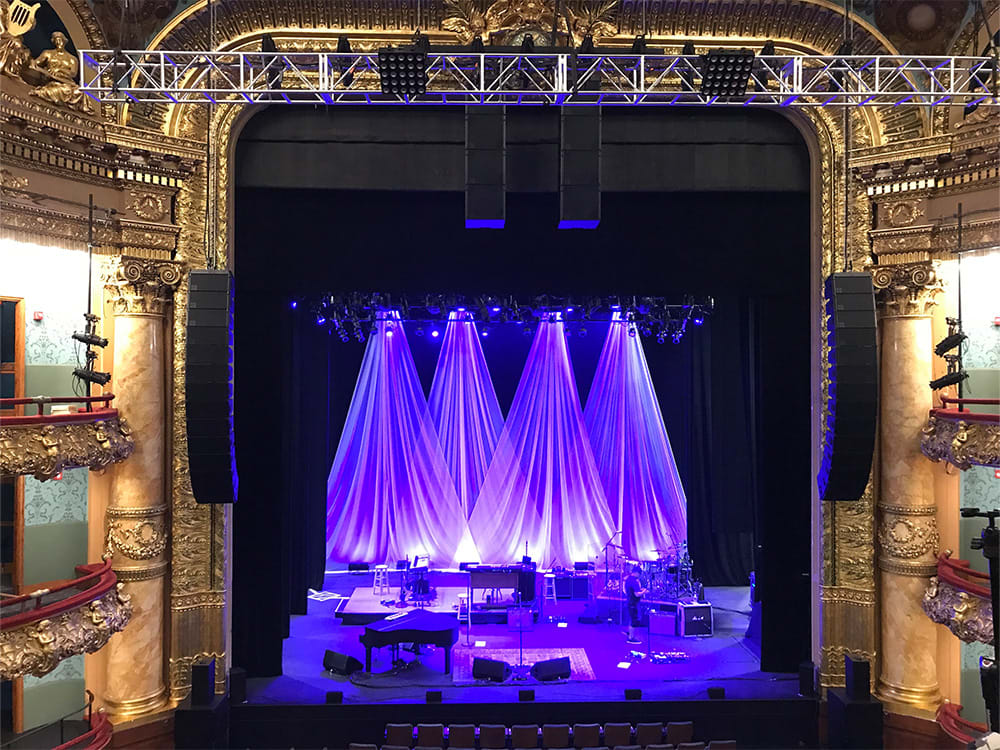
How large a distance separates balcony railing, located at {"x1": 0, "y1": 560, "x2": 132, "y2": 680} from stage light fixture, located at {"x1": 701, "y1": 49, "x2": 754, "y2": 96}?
9.20m

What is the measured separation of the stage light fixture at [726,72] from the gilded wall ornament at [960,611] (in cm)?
658

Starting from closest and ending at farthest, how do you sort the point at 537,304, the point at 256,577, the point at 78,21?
the point at 78,21 < the point at 256,577 < the point at 537,304

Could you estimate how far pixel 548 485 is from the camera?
15867mm

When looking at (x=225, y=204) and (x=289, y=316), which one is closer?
(x=225, y=204)

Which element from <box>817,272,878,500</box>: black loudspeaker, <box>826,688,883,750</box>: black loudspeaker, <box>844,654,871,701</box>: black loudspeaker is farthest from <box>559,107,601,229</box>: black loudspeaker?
<box>826,688,883,750</box>: black loudspeaker

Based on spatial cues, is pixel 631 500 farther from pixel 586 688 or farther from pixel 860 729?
pixel 860 729

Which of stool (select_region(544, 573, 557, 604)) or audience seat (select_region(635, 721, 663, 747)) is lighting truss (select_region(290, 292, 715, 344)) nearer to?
stool (select_region(544, 573, 557, 604))

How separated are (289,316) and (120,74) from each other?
5348 millimetres

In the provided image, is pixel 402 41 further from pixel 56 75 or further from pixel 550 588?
pixel 550 588

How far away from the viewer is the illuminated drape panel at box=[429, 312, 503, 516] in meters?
16.2

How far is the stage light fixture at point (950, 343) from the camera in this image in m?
9.79

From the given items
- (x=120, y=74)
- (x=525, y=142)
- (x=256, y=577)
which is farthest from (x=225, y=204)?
(x=256, y=577)

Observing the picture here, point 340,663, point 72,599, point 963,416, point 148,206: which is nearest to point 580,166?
point 963,416

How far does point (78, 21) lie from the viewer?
10250mm
